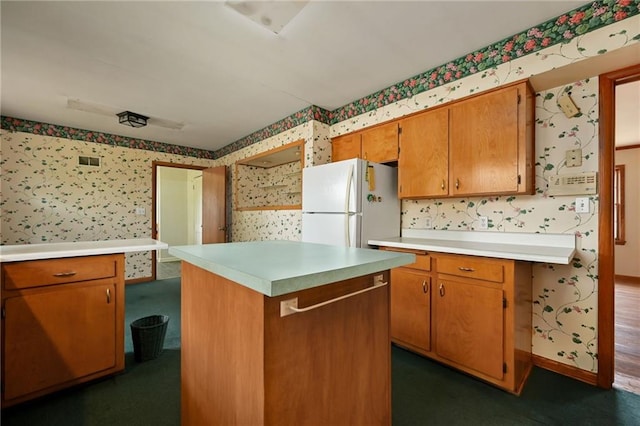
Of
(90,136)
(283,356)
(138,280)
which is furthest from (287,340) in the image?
(90,136)

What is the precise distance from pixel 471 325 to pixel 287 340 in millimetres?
1618

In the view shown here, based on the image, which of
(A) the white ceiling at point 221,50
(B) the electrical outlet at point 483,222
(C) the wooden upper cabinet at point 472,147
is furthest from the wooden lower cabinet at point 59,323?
(B) the electrical outlet at point 483,222

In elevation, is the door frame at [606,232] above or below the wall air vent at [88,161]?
below

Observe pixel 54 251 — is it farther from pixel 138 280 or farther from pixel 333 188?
pixel 138 280

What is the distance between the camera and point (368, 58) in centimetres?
236

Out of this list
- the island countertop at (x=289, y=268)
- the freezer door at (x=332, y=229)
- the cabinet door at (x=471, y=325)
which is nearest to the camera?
the island countertop at (x=289, y=268)

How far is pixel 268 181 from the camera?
512 centimetres

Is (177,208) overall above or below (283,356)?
above

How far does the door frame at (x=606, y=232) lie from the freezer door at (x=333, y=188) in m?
1.70

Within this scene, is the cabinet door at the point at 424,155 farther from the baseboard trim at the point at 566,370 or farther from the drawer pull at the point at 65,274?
the drawer pull at the point at 65,274

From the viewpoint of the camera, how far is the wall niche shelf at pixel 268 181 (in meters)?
4.45

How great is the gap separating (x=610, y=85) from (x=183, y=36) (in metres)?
3.01

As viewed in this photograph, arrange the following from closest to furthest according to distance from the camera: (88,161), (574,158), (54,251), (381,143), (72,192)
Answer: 1. (54,251)
2. (574,158)
3. (381,143)
4. (72,192)
5. (88,161)

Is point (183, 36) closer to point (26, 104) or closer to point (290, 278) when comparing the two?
point (290, 278)
